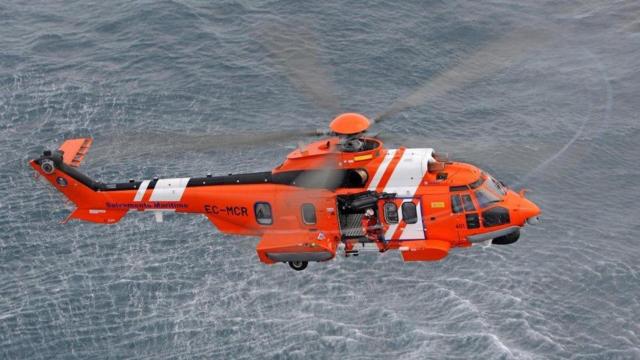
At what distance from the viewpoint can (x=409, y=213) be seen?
39.7 metres

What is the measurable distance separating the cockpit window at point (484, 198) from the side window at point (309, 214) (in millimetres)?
7447

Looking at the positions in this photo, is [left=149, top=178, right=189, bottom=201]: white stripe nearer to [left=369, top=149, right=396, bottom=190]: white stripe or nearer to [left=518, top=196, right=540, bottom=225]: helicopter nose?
[left=369, top=149, right=396, bottom=190]: white stripe

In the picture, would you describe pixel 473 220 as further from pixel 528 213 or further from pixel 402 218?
pixel 402 218

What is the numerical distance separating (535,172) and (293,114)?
1812 cm

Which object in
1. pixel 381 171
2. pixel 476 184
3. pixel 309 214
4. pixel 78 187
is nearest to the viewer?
pixel 381 171

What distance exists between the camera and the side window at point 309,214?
4031 centimetres

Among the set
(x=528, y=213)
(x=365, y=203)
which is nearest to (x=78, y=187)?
(x=365, y=203)

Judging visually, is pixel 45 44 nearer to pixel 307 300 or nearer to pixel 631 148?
pixel 307 300

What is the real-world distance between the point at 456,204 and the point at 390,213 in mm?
2991

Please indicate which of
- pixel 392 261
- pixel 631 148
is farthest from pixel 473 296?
pixel 631 148

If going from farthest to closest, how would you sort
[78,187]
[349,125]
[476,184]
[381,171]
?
1. [78,187]
2. [476,184]
3. [381,171]
4. [349,125]

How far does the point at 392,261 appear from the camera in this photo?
167ft

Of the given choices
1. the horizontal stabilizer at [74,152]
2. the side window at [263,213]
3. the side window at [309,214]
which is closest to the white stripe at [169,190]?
the side window at [263,213]

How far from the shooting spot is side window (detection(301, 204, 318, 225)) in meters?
40.3
